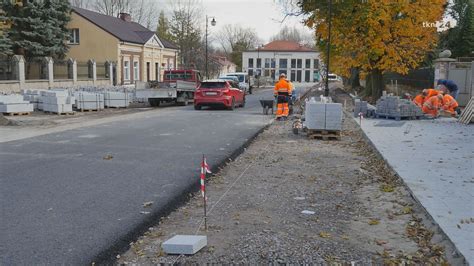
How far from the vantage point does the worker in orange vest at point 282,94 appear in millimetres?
19266

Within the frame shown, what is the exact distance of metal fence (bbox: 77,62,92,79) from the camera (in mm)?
37438

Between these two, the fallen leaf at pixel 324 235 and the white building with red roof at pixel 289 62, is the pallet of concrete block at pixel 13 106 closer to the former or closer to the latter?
the fallen leaf at pixel 324 235

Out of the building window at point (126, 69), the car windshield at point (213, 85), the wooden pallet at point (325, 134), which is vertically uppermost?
the building window at point (126, 69)

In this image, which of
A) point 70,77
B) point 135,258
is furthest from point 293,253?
point 70,77

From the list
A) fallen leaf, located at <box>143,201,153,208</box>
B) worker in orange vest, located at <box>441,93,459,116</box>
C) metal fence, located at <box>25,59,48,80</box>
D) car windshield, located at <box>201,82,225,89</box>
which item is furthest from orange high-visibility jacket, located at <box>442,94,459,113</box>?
metal fence, located at <box>25,59,48,80</box>

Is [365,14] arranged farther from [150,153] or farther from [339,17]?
[150,153]

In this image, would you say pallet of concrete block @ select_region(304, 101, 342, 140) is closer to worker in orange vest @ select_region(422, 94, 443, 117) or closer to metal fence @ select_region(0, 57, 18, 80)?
worker in orange vest @ select_region(422, 94, 443, 117)

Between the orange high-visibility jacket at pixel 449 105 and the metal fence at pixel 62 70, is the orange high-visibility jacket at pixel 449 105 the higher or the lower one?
the lower one

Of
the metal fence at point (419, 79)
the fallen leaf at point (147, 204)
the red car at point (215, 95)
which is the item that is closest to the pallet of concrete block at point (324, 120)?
the fallen leaf at point (147, 204)

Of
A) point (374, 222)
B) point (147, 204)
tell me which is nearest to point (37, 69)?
point (147, 204)

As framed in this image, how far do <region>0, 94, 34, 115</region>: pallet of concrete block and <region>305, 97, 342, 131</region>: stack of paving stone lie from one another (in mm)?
13674

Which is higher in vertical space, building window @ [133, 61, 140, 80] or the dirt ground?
building window @ [133, 61, 140, 80]

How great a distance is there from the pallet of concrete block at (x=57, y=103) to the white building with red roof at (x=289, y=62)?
330 ft

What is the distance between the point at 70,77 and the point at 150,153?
2741 cm
